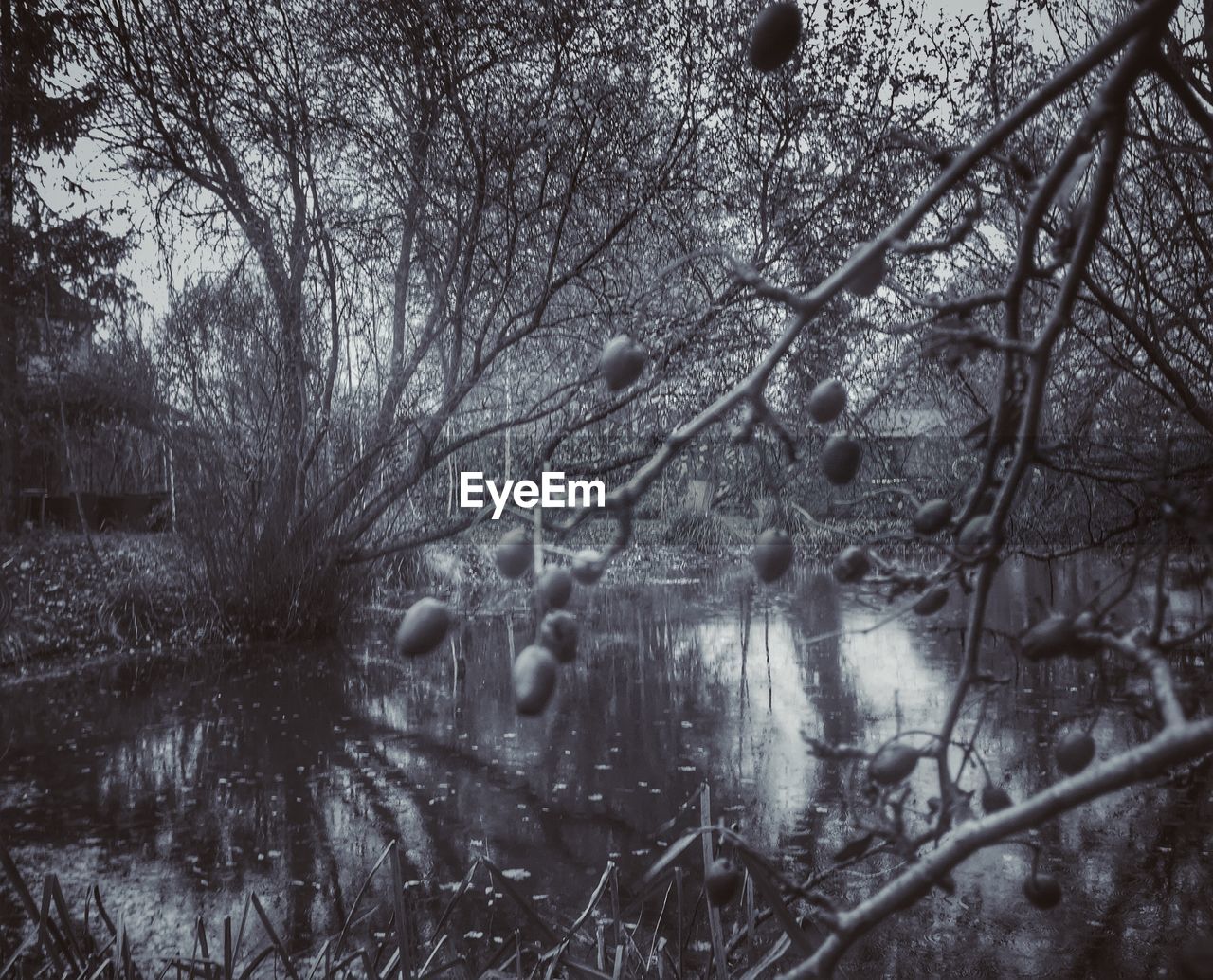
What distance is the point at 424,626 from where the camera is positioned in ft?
1.95

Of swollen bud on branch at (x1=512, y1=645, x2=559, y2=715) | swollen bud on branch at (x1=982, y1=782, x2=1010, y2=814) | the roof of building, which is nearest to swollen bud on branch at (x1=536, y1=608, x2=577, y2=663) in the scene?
swollen bud on branch at (x1=512, y1=645, x2=559, y2=715)

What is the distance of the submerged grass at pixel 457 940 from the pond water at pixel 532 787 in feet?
0.44

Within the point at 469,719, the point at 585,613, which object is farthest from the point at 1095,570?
the point at 469,719

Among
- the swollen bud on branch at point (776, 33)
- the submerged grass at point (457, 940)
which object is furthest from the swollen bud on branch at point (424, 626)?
the submerged grass at point (457, 940)

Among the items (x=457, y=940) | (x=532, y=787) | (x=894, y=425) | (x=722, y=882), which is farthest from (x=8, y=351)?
(x=722, y=882)

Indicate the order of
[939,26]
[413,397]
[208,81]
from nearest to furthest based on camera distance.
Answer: [939,26]
[208,81]
[413,397]

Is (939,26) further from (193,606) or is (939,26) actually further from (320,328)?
(193,606)

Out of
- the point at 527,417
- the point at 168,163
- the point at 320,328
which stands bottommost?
the point at 527,417

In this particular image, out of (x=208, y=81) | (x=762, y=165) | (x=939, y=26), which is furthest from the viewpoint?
(x=208, y=81)

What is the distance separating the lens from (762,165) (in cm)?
671

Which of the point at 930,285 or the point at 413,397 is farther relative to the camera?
the point at 413,397

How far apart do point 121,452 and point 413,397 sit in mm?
8259

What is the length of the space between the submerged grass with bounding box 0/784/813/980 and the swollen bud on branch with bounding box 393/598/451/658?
0.72 meters

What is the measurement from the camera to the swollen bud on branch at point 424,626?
59cm
